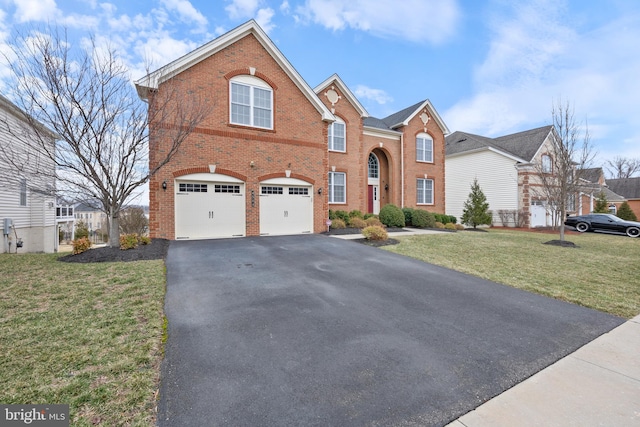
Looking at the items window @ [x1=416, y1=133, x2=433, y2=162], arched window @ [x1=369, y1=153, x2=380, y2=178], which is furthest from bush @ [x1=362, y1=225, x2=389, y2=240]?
window @ [x1=416, y1=133, x2=433, y2=162]

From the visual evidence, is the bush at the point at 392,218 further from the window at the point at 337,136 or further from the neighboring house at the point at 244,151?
the window at the point at 337,136

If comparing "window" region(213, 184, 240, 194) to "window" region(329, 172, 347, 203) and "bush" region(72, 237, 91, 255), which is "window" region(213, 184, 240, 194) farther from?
"window" region(329, 172, 347, 203)

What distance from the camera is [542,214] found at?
2414cm

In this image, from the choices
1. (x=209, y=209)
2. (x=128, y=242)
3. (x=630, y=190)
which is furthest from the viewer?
(x=630, y=190)

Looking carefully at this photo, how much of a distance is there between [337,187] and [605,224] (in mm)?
17663

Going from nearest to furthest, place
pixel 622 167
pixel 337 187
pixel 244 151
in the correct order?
pixel 244 151, pixel 337 187, pixel 622 167

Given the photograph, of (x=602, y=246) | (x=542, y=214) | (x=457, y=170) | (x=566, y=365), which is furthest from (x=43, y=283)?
(x=542, y=214)

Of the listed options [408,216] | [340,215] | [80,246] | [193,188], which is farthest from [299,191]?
[408,216]

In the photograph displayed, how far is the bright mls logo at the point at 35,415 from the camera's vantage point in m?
2.09

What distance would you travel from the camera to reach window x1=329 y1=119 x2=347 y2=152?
1780 cm

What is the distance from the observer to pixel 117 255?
769cm

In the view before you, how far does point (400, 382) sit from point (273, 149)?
11093mm

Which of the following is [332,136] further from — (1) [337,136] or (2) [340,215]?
(2) [340,215]

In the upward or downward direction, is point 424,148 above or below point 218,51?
below
